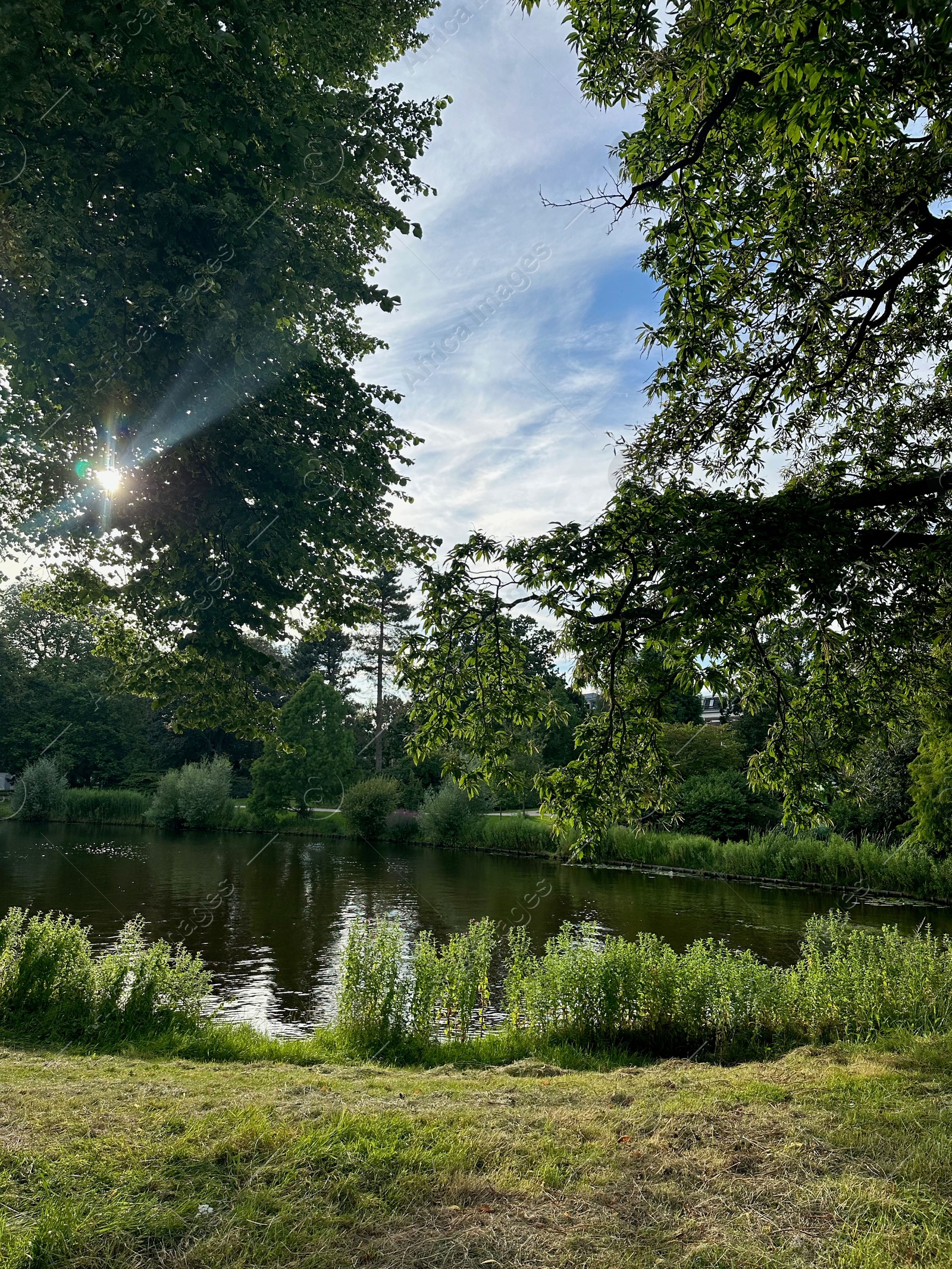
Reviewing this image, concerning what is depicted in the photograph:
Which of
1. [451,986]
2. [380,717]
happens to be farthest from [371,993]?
[380,717]

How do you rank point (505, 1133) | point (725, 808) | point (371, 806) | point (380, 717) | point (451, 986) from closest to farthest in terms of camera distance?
point (505, 1133), point (451, 986), point (725, 808), point (371, 806), point (380, 717)

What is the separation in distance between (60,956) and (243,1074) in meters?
3.97

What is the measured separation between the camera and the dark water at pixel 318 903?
13922mm

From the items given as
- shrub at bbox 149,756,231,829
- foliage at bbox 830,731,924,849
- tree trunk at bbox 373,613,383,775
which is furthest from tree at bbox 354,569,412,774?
foliage at bbox 830,731,924,849

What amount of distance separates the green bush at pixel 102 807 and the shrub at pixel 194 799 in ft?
7.71

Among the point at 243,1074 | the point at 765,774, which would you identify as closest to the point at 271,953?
the point at 243,1074

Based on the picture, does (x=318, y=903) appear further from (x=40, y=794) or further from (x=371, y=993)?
(x=40, y=794)

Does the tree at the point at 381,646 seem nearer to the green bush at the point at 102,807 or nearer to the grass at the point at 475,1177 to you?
the green bush at the point at 102,807

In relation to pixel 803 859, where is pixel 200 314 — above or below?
above

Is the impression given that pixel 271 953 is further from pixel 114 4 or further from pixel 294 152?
pixel 114 4

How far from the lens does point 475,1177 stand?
3820 mm

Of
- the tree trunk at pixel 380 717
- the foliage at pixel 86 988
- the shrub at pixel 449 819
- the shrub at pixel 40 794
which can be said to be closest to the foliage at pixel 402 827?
the shrub at pixel 449 819

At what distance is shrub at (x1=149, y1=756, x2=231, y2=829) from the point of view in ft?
124

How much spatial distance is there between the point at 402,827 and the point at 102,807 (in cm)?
1827
